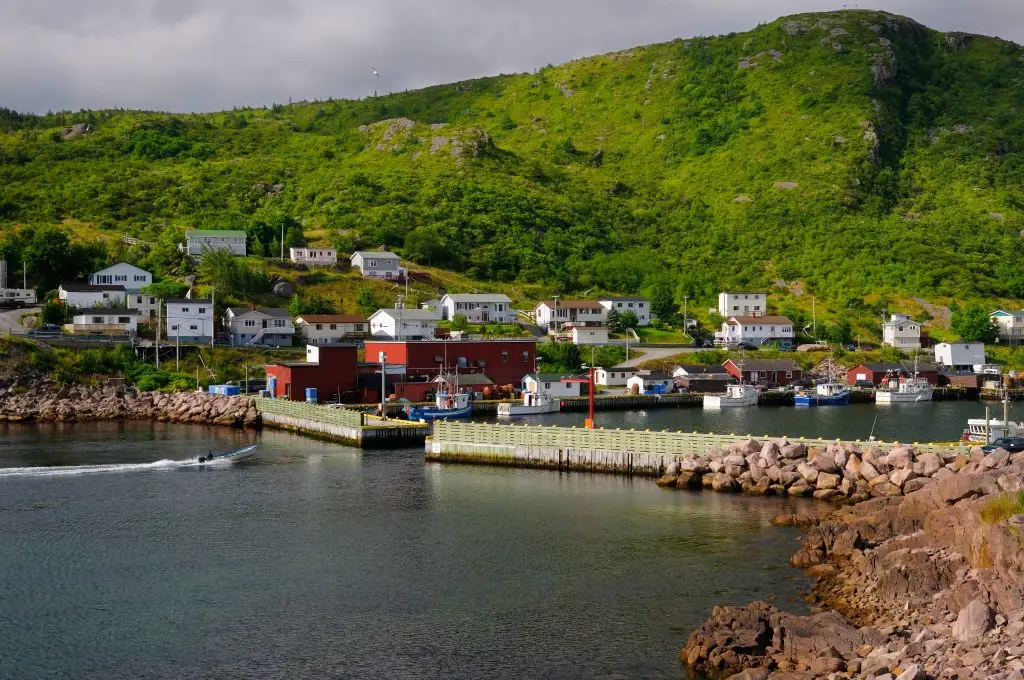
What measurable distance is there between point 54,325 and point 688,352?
185ft

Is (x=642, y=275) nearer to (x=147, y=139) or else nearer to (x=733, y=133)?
(x=733, y=133)

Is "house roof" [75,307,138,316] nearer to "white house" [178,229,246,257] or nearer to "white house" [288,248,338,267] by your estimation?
"white house" [178,229,246,257]

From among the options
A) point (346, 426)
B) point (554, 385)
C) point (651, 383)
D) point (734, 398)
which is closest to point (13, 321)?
point (346, 426)

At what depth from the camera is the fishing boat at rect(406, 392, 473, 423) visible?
65250 mm

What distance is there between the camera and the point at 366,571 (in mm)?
30062

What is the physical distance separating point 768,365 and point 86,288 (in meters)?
60.4

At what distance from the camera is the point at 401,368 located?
244ft

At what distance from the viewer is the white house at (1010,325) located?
109 m

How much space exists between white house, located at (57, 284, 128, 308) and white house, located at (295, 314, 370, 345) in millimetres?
15410

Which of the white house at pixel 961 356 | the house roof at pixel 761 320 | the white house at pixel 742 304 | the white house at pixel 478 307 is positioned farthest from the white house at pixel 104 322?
the white house at pixel 961 356

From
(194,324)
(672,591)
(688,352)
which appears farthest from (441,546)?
(688,352)

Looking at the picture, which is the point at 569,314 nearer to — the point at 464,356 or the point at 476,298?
the point at 476,298

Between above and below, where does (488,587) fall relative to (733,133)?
below

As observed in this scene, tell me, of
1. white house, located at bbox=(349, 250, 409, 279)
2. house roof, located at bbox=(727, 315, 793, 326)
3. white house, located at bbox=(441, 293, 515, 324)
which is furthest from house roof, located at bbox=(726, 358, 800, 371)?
white house, located at bbox=(349, 250, 409, 279)
